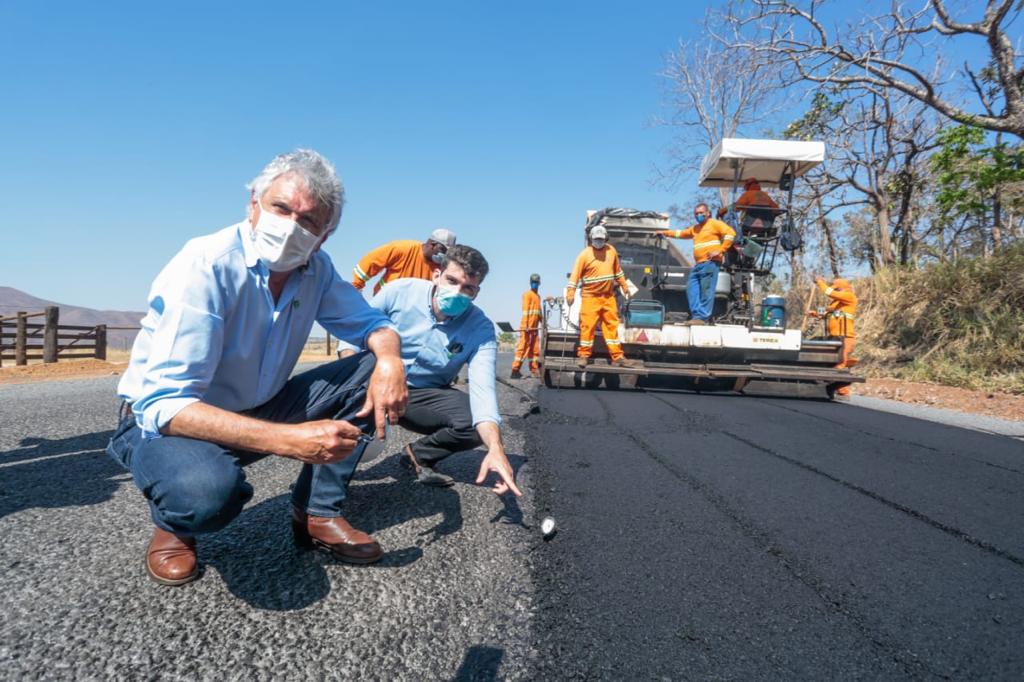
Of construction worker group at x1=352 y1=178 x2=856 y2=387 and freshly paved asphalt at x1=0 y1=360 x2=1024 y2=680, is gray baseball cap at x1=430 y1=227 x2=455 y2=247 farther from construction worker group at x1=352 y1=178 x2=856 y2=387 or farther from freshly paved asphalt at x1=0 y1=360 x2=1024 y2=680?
construction worker group at x1=352 y1=178 x2=856 y2=387

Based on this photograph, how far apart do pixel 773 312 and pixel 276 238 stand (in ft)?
25.2

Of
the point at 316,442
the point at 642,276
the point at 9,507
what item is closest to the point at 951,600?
the point at 316,442

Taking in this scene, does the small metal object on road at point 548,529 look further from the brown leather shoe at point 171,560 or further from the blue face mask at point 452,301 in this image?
the brown leather shoe at point 171,560

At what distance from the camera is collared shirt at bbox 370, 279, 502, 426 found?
286 centimetres

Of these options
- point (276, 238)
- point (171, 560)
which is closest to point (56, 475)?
point (171, 560)

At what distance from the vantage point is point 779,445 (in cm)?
427

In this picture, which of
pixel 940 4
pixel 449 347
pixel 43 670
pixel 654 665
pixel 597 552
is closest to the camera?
pixel 43 670

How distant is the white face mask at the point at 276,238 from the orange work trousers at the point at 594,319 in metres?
6.11

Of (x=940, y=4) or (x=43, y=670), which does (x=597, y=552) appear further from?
(x=940, y=4)

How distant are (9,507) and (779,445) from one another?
4.32 meters

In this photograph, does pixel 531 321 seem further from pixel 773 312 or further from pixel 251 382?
A: pixel 251 382

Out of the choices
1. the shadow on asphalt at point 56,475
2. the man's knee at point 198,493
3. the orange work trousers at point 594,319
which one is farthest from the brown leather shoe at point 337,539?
the orange work trousers at point 594,319

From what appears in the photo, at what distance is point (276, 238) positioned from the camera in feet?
5.85

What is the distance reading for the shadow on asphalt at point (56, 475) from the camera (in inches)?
97.0
